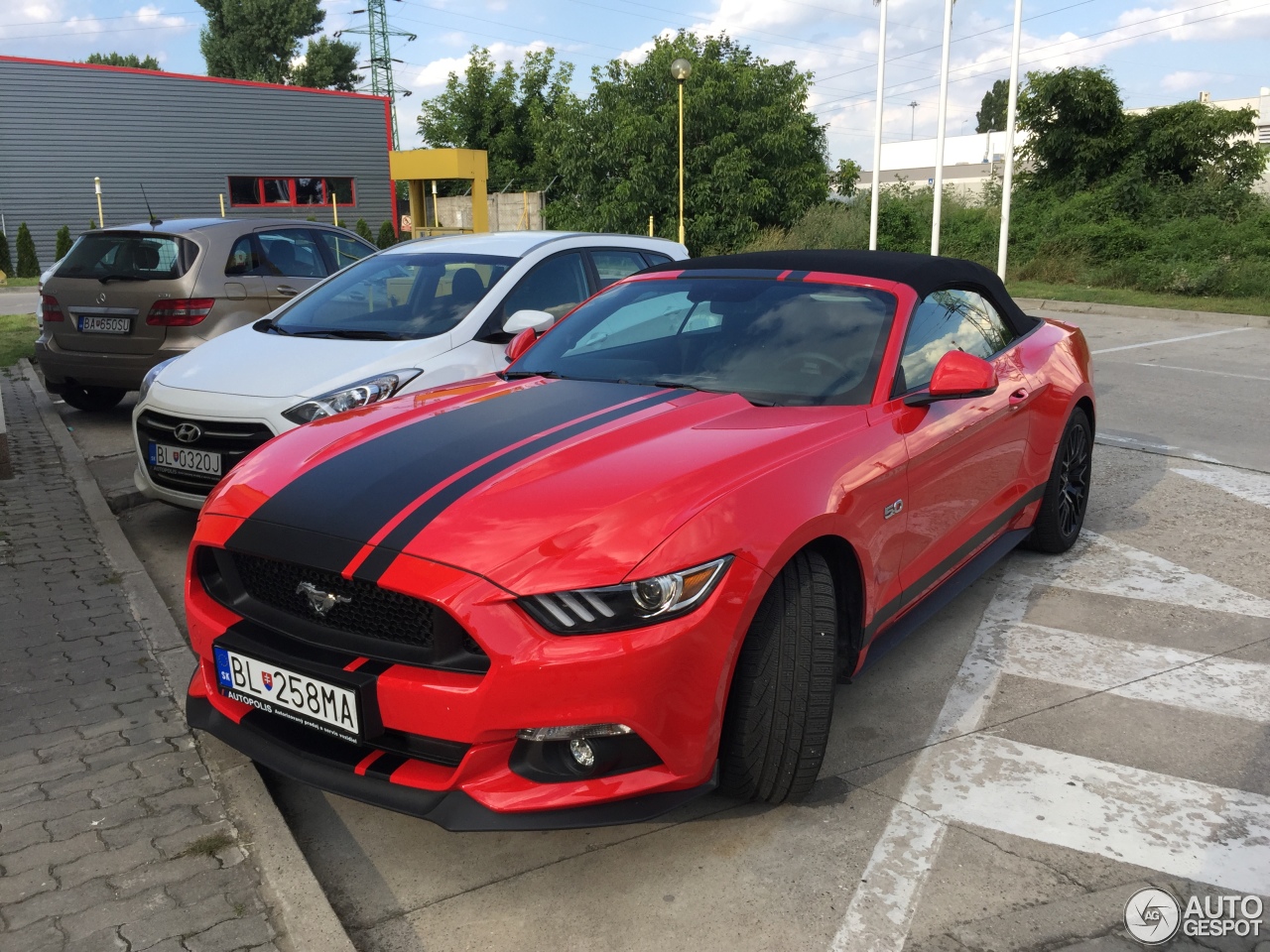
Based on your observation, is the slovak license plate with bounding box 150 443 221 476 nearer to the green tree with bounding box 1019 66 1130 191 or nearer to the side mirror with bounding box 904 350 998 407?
the side mirror with bounding box 904 350 998 407

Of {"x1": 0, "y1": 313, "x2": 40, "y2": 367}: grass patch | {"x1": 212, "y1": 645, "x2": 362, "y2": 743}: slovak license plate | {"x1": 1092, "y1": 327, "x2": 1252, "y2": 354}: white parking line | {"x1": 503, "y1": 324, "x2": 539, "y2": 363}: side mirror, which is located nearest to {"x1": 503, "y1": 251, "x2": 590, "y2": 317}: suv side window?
{"x1": 503, "y1": 324, "x2": 539, "y2": 363}: side mirror

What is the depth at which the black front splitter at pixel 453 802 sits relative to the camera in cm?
256

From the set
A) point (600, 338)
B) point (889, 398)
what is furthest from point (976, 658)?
point (600, 338)

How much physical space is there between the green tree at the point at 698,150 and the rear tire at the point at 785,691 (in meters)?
31.0

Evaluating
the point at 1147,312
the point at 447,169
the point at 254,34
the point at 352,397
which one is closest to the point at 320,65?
the point at 254,34

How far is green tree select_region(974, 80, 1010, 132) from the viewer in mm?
111656

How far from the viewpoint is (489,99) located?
201ft

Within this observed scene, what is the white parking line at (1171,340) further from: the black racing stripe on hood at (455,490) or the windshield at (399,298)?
the black racing stripe on hood at (455,490)

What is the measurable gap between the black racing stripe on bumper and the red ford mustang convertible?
1.0 inches

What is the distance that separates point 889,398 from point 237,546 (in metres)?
2.14

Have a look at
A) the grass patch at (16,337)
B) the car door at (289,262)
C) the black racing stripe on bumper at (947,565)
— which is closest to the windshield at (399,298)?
the car door at (289,262)

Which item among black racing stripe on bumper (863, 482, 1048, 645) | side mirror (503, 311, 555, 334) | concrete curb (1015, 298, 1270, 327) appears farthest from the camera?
concrete curb (1015, 298, 1270, 327)

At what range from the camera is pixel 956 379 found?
12.1 feet

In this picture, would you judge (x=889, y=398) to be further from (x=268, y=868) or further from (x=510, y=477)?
(x=268, y=868)
